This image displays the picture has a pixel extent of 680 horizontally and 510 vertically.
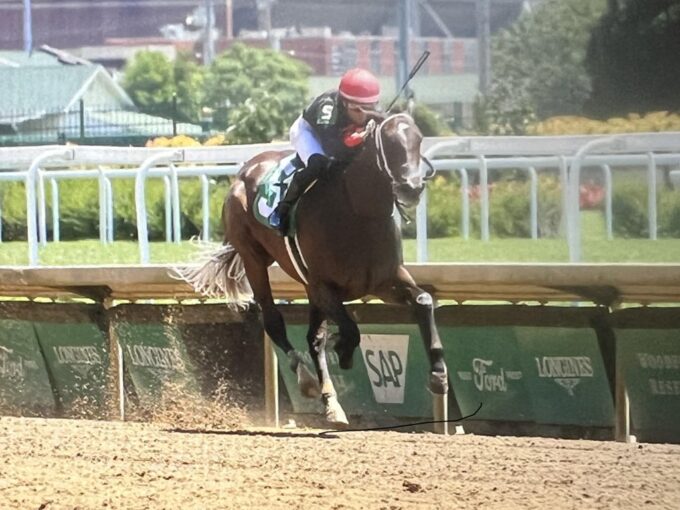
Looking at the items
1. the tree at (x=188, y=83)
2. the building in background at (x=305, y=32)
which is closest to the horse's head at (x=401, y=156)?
the building in background at (x=305, y=32)

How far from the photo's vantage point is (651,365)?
613 cm

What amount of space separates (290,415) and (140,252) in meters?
1.66

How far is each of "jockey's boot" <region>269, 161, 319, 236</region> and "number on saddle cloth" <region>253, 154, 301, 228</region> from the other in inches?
2.0

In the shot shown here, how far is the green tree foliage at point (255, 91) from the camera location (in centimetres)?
894

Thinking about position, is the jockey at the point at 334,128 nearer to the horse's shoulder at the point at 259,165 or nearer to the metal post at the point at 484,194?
the horse's shoulder at the point at 259,165

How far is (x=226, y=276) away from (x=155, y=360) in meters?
0.80

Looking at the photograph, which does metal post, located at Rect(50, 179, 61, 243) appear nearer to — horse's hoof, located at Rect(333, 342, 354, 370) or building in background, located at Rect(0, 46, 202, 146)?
building in background, located at Rect(0, 46, 202, 146)

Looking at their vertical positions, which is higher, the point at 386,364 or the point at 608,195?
the point at 608,195

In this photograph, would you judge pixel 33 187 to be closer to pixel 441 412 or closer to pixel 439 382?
pixel 441 412

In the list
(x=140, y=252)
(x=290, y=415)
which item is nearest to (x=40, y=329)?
(x=140, y=252)

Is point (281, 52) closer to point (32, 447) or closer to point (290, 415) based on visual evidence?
point (290, 415)

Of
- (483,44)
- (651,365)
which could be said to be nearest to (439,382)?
(651,365)

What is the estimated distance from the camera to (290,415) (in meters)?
7.41

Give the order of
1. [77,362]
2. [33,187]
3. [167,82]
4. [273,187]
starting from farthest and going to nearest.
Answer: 1. [167,82]
2. [33,187]
3. [77,362]
4. [273,187]
